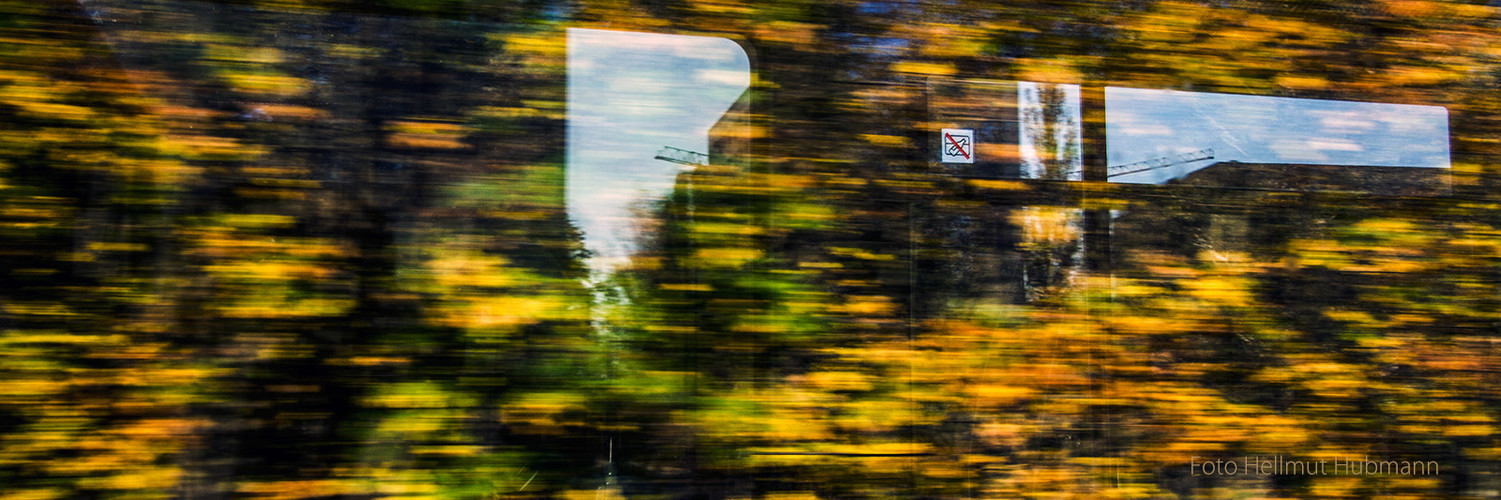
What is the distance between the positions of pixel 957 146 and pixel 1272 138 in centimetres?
113

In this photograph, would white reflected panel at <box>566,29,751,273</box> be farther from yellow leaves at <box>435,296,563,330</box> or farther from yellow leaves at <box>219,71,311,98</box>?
yellow leaves at <box>219,71,311,98</box>

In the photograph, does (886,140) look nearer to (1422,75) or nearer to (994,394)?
(994,394)

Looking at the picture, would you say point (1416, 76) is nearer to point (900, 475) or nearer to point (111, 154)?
point (900, 475)

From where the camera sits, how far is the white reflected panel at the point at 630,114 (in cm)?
227

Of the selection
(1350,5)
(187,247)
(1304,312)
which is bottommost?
(1304,312)

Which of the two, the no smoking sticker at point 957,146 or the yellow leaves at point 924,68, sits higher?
the yellow leaves at point 924,68

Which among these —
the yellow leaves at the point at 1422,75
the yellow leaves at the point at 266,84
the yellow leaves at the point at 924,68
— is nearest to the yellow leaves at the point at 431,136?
the yellow leaves at the point at 266,84

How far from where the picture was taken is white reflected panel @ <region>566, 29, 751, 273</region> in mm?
2273

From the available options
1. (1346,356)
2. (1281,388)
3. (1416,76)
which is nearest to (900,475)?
(1281,388)

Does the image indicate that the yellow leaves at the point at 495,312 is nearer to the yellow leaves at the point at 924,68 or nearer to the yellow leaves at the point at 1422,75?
the yellow leaves at the point at 924,68

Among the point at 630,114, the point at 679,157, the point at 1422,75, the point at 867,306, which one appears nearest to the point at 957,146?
the point at 867,306

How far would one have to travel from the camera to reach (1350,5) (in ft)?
9.01

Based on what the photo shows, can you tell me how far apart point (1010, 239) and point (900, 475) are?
76 cm

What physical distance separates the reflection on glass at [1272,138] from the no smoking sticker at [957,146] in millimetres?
492
